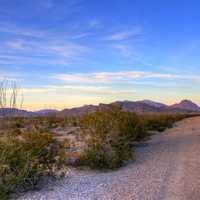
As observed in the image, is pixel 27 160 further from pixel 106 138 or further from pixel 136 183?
pixel 106 138

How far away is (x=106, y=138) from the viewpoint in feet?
56.6

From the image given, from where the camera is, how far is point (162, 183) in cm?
Answer: 1245

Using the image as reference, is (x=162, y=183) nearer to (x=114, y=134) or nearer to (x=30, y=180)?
(x=30, y=180)

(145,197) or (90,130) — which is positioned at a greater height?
(90,130)

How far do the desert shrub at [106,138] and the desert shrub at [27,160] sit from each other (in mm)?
2119

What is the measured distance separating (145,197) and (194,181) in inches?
99.8

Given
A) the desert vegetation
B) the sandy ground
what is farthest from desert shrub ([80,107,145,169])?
the sandy ground

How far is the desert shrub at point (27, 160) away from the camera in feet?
36.3

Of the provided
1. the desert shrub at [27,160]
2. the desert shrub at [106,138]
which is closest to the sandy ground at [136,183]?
the desert shrub at [27,160]

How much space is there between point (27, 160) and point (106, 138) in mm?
5874

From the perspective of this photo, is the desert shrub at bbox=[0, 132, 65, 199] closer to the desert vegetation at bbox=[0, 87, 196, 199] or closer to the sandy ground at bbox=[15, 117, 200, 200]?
the desert vegetation at bbox=[0, 87, 196, 199]

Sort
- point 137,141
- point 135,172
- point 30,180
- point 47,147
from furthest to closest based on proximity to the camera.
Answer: point 137,141 < point 135,172 < point 47,147 < point 30,180

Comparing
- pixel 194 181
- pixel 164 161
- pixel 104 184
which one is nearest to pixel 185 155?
pixel 164 161

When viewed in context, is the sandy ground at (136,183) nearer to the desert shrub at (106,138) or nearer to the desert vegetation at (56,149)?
the desert vegetation at (56,149)
